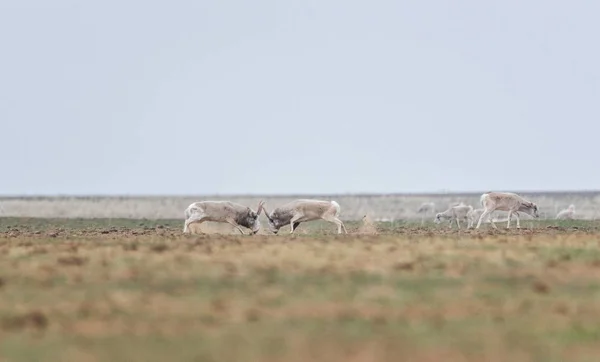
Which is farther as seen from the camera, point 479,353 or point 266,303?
point 266,303

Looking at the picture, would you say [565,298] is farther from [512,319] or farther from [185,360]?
[185,360]

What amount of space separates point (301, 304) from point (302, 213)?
26117 millimetres

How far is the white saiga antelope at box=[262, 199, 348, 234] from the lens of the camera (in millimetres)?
43125

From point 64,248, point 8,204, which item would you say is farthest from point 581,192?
point 64,248

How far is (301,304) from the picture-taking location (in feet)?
56.2

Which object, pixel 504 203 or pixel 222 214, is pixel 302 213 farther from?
pixel 504 203

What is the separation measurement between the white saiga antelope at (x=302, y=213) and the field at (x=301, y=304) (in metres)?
16.7

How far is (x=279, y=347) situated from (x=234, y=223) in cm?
2898

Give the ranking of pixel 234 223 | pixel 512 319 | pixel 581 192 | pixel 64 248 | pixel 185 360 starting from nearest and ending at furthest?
1. pixel 185 360
2. pixel 512 319
3. pixel 64 248
4. pixel 234 223
5. pixel 581 192

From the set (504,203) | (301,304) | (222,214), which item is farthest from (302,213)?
(301,304)

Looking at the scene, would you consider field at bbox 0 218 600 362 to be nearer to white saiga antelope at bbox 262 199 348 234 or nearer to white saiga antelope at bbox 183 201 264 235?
white saiga antelope at bbox 183 201 264 235

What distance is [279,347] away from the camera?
45.6 feet

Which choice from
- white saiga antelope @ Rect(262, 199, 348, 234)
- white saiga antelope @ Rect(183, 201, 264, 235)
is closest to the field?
white saiga antelope @ Rect(183, 201, 264, 235)

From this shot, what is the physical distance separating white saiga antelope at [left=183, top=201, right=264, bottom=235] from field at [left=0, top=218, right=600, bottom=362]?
1597 centimetres
